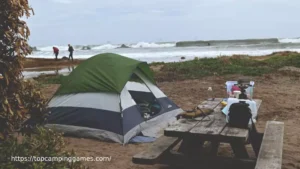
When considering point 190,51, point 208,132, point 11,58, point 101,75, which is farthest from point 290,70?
point 190,51

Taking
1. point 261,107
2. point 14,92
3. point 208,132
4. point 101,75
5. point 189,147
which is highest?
point 14,92

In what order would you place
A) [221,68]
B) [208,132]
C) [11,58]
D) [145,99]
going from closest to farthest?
[11,58] < [208,132] < [145,99] < [221,68]

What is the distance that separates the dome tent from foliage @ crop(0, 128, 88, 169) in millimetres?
2802

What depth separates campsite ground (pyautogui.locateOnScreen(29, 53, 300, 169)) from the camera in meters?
5.03

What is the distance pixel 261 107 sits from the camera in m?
8.32

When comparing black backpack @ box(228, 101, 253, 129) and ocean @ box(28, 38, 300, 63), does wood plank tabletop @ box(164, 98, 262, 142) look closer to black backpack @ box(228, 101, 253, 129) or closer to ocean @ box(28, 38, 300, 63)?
black backpack @ box(228, 101, 253, 129)

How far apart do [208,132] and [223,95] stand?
6.48 meters

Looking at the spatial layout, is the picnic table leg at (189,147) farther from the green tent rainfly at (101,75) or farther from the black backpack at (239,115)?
the green tent rainfly at (101,75)

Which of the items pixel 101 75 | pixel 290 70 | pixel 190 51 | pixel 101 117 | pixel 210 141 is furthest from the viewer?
pixel 190 51

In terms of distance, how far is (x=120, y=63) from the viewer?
250 inches

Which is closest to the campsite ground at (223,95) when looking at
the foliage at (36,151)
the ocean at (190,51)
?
the foliage at (36,151)

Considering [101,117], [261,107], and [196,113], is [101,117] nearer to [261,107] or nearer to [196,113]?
[196,113]

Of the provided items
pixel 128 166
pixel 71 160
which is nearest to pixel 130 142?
pixel 128 166

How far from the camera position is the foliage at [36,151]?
2.48m
